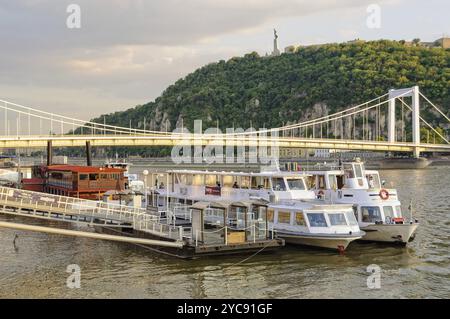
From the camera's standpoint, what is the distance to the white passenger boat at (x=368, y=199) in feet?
97.6

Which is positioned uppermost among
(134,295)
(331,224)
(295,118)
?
(295,118)

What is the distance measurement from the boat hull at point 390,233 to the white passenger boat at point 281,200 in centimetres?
234

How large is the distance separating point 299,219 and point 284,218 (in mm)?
1154

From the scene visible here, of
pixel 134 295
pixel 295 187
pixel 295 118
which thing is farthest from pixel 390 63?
pixel 134 295

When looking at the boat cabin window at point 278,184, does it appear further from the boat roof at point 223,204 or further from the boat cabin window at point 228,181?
the boat roof at point 223,204

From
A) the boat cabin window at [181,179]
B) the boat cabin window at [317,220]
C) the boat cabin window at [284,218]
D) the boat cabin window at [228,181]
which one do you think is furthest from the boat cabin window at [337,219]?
the boat cabin window at [181,179]

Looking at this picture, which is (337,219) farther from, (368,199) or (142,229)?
(142,229)

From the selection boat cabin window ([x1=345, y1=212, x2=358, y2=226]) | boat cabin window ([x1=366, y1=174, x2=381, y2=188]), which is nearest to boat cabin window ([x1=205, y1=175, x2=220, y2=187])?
boat cabin window ([x1=366, y1=174, x2=381, y2=188])

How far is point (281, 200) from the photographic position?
3077 centimetres

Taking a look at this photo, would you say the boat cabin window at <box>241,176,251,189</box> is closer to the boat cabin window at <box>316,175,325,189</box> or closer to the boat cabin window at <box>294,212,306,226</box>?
the boat cabin window at <box>316,175,325,189</box>

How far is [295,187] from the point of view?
104ft

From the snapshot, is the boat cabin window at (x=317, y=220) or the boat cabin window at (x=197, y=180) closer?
the boat cabin window at (x=317, y=220)

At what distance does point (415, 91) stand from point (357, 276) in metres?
116
